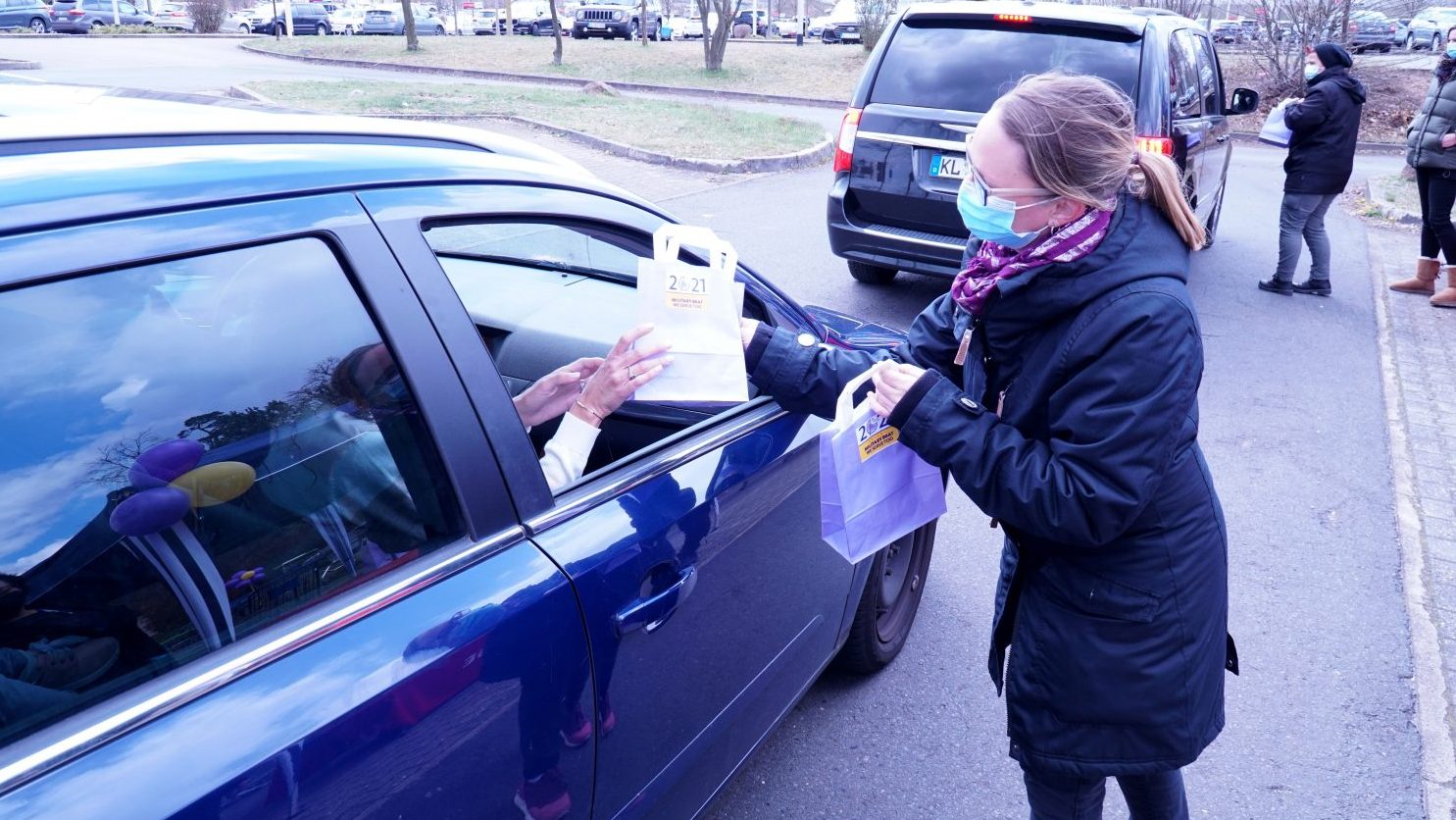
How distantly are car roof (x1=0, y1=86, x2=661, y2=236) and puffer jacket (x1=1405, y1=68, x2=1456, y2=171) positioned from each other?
792 centimetres

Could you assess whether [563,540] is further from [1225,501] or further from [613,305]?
[1225,501]

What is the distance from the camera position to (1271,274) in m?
9.23

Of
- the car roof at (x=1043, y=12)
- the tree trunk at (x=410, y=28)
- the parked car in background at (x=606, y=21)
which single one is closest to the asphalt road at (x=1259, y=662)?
the car roof at (x=1043, y=12)

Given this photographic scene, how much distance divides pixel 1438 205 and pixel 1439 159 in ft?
1.28

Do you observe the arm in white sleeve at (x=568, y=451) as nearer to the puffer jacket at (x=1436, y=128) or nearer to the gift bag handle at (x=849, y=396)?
the gift bag handle at (x=849, y=396)

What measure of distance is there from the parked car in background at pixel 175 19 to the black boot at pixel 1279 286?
136 feet

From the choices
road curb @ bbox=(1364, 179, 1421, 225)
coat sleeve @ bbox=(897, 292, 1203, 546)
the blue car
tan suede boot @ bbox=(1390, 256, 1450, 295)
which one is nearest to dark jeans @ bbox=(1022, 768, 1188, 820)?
coat sleeve @ bbox=(897, 292, 1203, 546)

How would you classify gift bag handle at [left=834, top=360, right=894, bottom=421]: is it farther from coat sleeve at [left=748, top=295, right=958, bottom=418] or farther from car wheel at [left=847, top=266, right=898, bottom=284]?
car wheel at [left=847, top=266, right=898, bottom=284]

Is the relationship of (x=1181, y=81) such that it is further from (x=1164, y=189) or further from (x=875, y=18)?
(x=875, y=18)

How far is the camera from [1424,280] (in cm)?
848

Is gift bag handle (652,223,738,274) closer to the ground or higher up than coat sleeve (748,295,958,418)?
higher up

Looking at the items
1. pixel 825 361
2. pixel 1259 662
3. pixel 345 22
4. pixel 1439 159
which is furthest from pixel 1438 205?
pixel 345 22

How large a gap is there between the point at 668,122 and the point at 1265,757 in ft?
45.0

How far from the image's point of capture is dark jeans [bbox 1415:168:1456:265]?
25.3ft
